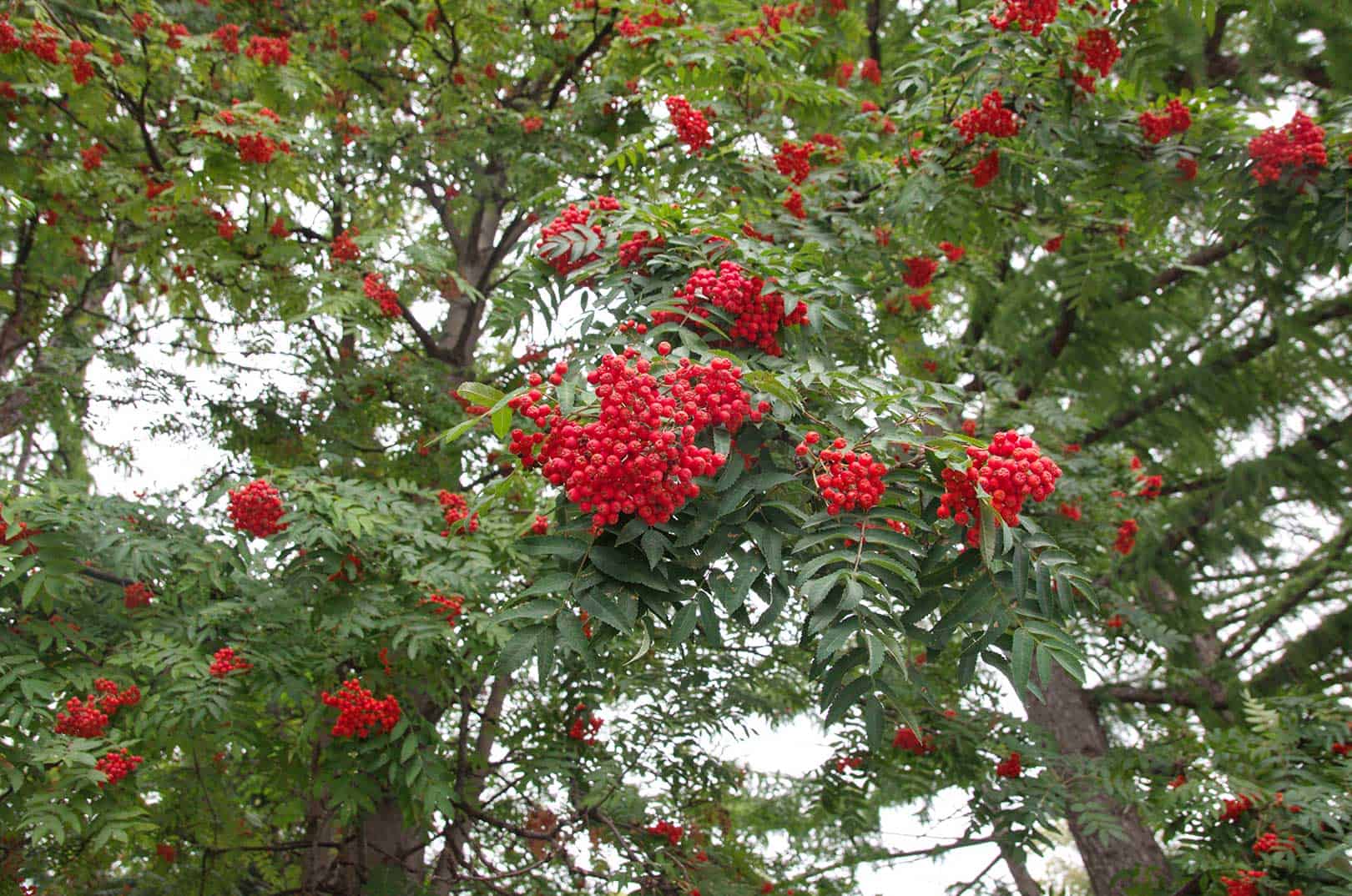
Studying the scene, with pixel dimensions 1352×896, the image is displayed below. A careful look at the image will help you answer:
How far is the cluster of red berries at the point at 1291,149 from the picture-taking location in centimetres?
Answer: 335

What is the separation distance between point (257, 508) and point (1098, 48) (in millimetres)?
3620

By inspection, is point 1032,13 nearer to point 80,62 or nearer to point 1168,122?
point 1168,122

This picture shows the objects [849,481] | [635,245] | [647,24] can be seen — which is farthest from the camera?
[647,24]

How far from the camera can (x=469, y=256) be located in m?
7.10

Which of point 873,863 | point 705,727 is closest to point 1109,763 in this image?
point 705,727

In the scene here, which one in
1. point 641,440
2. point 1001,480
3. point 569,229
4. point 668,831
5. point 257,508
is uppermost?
point 569,229

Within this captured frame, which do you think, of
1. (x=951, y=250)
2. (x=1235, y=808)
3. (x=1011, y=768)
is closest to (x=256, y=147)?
(x=951, y=250)

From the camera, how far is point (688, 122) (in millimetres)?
3766

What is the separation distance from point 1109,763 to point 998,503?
2995mm

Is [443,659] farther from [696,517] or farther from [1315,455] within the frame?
[1315,455]

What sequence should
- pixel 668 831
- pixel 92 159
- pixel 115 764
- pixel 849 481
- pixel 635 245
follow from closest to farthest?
pixel 849 481 < pixel 635 245 < pixel 115 764 < pixel 668 831 < pixel 92 159

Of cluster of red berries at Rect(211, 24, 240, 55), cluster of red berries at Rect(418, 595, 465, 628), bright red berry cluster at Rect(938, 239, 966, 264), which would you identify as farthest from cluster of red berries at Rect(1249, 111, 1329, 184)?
cluster of red berries at Rect(211, 24, 240, 55)

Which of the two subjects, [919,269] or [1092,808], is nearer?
[1092,808]

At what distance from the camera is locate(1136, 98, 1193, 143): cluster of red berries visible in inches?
146
